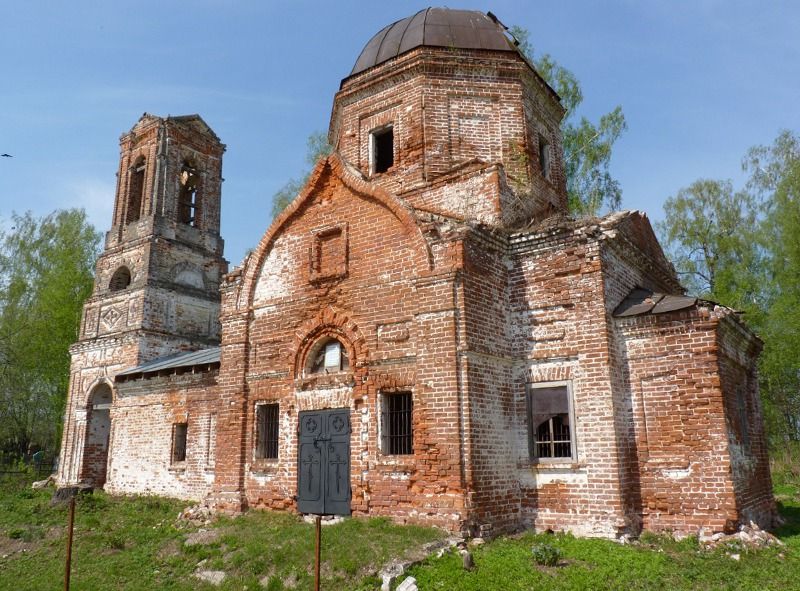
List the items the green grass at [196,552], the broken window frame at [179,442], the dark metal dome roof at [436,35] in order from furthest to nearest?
the broken window frame at [179,442], the dark metal dome roof at [436,35], the green grass at [196,552]

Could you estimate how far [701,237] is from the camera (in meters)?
23.6

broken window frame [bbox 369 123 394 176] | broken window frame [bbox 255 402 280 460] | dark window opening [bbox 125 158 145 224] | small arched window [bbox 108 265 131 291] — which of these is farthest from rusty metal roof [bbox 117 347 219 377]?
broken window frame [bbox 369 123 394 176]

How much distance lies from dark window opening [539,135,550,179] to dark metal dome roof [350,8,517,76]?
1913 millimetres

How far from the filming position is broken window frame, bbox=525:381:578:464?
862 centimetres

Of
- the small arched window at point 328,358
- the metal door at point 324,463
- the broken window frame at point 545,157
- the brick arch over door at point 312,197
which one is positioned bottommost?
the metal door at point 324,463

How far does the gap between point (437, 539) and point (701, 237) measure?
65.6 feet

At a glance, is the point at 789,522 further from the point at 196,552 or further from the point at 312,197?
the point at 312,197

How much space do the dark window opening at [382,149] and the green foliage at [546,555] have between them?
7779 millimetres

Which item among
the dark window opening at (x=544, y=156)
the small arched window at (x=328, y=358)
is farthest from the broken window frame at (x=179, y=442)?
the dark window opening at (x=544, y=156)

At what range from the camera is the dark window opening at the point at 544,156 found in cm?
1284

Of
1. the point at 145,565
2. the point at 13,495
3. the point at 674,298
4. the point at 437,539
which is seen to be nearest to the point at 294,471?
the point at 145,565

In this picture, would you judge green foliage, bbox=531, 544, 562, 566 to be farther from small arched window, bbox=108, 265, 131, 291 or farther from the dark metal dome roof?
small arched window, bbox=108, 265, 131, 291

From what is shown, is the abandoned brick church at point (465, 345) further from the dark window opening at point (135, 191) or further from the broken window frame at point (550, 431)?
the dark window opening at point (135, 191)

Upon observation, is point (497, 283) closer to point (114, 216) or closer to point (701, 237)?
point (114, 216)
